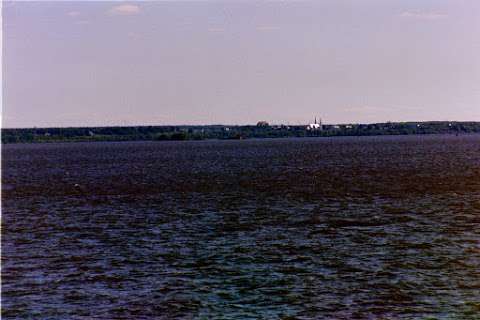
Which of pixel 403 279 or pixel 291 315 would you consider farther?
pixel 403 279

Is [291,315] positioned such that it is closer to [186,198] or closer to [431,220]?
[431,220]

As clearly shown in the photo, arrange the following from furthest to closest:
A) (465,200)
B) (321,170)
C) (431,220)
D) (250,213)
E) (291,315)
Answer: (321,170)
(465,200)
(250,213)
(431,220)
(291,315)

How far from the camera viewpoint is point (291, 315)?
22.6 meters

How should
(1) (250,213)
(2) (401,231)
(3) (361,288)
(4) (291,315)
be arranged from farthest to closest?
(1) (250,213)
(2) (401,231)
(3) (361,288)
(4) (291,315)

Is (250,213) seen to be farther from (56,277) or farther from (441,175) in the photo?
(441,175)

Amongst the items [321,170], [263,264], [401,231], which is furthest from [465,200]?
[321,170]

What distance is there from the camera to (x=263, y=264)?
96.5 ft

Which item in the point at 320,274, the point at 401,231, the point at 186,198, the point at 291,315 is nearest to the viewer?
the point at 291,315

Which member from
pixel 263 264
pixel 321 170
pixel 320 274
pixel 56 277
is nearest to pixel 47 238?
pixel 56 277

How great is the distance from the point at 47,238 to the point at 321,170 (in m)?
55.5

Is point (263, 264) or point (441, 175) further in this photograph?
point (441, 175)

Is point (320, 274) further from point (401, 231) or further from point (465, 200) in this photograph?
point (465, 200)

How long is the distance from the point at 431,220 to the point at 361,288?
16.7m

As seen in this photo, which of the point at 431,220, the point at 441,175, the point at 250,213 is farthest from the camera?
the point at 441,175
